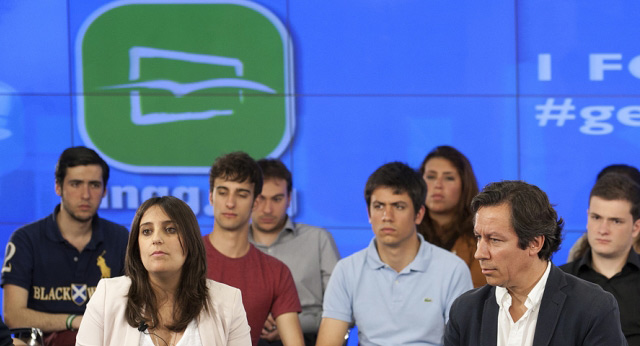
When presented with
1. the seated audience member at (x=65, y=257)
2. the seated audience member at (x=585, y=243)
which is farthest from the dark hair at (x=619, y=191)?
the seated audience member at (x=65, y=257)

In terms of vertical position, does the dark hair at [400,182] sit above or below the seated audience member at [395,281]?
above

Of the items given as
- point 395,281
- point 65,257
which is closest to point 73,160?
point 65,257

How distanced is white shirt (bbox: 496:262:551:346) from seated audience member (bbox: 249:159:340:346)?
2003mm

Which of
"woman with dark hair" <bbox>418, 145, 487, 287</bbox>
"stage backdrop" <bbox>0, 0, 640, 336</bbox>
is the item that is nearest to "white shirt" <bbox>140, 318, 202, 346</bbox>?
"woman with dark hair" <bbox>418, 145, 487, 287</bbox>

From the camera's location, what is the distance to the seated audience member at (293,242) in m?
4.55

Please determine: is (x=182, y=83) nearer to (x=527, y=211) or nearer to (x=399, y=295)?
(x=399, y=295)

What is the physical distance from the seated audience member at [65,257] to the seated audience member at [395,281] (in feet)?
3.91

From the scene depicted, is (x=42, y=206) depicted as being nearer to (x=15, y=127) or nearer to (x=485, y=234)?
(x=15, y=127)

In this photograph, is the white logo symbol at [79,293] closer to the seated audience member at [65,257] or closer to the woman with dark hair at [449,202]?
the seated audience member at [65,257]

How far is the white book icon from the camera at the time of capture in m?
6.00

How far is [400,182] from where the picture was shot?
3.96m

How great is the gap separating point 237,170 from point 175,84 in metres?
2.23

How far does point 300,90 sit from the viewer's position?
6000 mm

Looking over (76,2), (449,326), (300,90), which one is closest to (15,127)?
(76,2)
